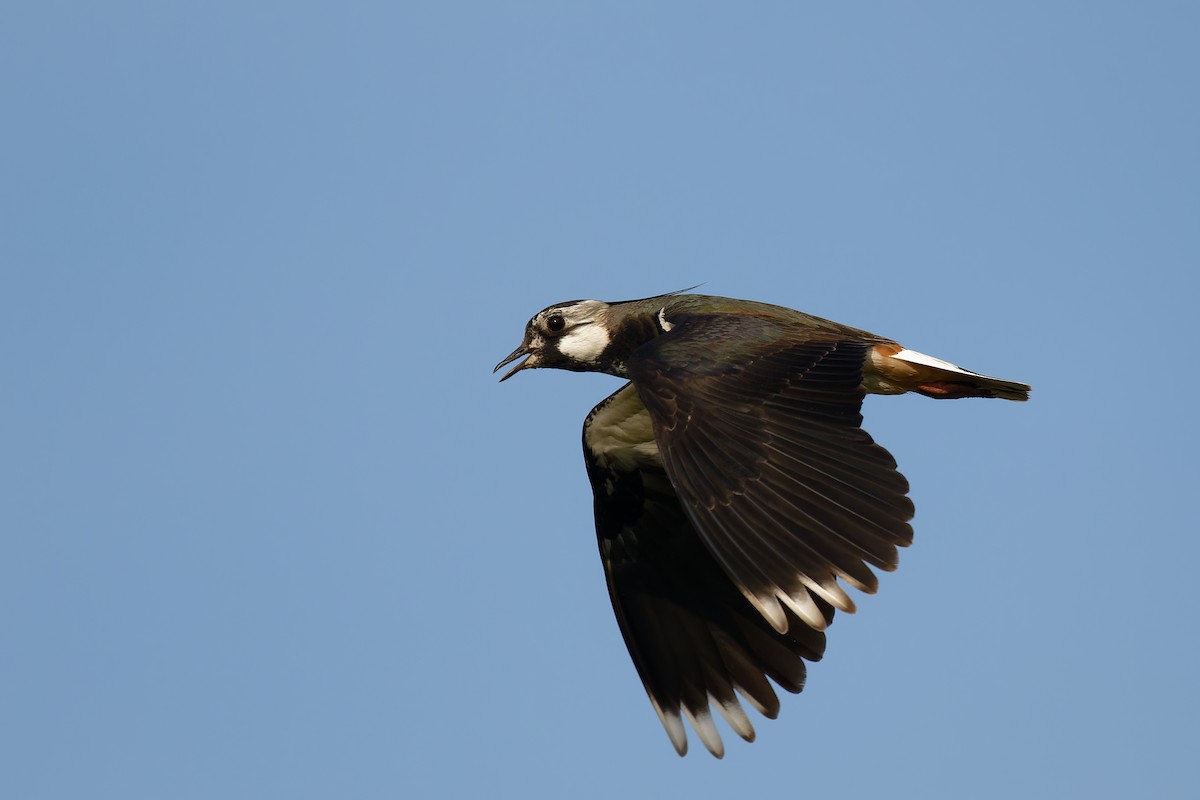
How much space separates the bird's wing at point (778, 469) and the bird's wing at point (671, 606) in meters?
1.07

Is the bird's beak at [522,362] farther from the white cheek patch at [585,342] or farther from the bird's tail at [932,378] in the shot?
the bird's tail at [932,378]

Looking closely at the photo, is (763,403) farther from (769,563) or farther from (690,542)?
(690,542)

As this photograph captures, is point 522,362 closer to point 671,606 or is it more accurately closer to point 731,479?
point 671,606

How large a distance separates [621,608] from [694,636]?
53 centimetres

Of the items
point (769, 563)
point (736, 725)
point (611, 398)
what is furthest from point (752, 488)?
point (611, 398)

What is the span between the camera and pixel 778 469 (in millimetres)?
7516

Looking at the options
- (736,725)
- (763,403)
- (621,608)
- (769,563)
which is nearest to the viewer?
(769,563)

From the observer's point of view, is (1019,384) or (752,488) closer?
(752,488)

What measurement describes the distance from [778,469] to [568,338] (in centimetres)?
335

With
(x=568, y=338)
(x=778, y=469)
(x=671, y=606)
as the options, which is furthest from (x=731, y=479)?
(x=568, y=338)

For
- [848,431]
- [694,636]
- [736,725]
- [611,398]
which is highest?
[611,398]

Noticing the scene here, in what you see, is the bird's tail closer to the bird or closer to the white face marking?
the bird

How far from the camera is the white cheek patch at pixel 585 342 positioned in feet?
34.3

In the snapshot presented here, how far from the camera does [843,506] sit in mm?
7391
